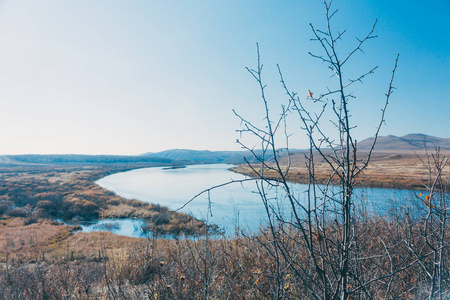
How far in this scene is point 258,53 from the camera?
4.30 feet

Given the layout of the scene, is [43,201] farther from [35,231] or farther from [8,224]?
[35,231]

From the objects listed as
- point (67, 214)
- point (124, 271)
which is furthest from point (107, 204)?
point (124, 271)

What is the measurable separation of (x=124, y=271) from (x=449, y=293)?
3925mm

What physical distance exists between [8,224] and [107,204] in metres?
7.73

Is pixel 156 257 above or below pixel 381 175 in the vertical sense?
above

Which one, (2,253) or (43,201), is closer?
(2,253)

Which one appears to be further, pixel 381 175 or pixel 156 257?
pixel 381 175

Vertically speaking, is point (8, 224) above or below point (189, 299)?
below

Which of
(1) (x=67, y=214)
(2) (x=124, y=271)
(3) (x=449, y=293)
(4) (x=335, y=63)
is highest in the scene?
(4) (x=335, y=63)

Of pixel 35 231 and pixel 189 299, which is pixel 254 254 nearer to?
pixel 189 299

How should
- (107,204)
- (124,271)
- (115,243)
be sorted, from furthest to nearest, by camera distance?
(107,204)
(115,243)
(124,271)

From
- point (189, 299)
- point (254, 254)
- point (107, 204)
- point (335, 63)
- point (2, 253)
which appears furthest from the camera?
point (107, 204)

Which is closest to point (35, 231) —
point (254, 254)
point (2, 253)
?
point (2, 253)

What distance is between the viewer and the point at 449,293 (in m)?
1.65
